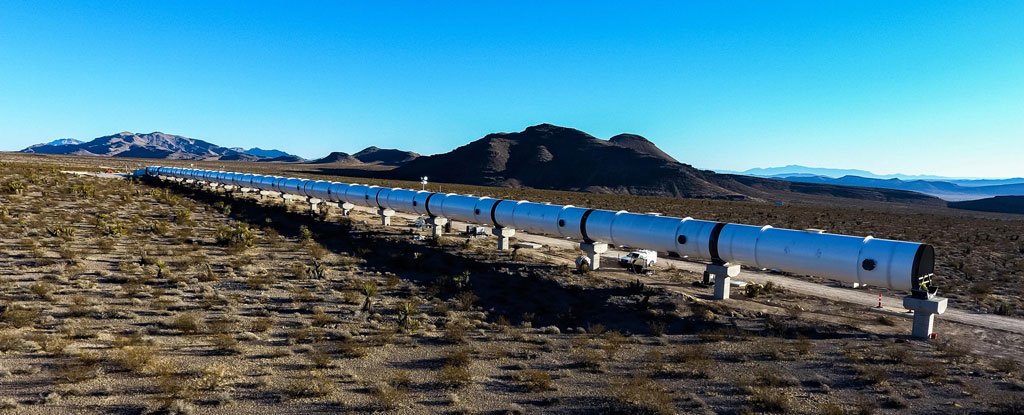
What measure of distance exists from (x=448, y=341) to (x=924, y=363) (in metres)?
10.0

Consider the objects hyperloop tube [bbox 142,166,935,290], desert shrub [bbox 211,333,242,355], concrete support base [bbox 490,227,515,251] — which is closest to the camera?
desert shrub [bbox 211,333,242,355]

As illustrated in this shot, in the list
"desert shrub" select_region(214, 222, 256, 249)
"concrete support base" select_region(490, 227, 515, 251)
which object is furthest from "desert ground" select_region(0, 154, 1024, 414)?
"concrete support base" select_region(490, 227, 515, 251)

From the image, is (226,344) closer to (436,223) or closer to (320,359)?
(320,359)

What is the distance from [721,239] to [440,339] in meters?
9.41

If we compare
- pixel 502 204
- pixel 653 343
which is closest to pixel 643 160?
pixel 502 204

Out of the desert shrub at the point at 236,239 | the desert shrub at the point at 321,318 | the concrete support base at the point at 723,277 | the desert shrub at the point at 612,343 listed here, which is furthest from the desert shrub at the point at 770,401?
the desert shrub at the point at 236,239

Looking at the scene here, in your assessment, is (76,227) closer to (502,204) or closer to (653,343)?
(502,204)

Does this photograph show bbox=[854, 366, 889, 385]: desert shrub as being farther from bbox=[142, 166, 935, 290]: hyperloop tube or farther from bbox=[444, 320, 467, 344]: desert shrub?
bbox=[444, 320, 467, 344]: desert shrub

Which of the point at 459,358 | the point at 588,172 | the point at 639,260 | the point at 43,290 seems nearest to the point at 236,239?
the point at 43,290

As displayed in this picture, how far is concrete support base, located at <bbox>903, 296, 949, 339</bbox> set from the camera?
509 inches

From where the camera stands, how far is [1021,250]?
33812 mm

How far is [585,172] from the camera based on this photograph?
145 m

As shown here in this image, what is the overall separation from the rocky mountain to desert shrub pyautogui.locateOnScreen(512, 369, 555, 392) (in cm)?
11442

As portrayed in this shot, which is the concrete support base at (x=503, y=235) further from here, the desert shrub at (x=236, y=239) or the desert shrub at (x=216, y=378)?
the desert shrub at (x=216, y=378)
